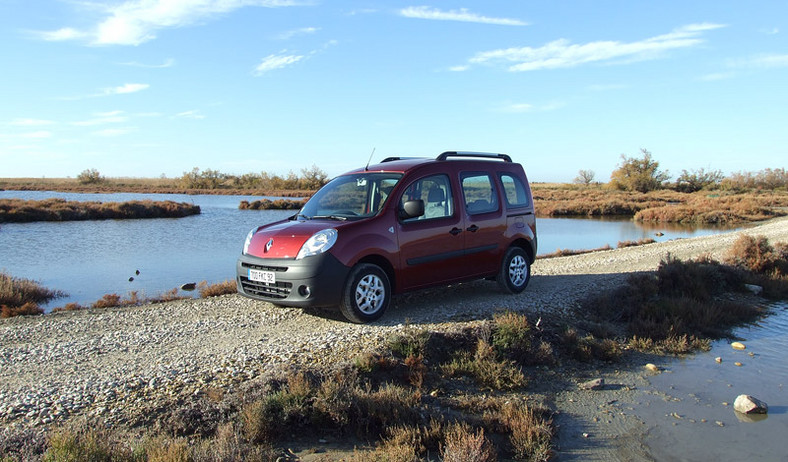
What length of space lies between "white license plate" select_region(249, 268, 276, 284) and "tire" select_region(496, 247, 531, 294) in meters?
3.94

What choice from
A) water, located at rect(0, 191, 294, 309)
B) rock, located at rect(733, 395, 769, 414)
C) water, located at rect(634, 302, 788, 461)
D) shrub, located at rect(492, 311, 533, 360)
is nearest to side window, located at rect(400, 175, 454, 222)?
shrub, located at rect(492, 311, 533, 360)

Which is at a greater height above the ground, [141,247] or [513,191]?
[513,191]

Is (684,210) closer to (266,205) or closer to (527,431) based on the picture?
(266,205)

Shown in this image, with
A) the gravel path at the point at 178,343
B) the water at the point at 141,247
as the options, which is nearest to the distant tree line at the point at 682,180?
the water at the point at 141,247

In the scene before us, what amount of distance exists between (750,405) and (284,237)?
5.81 metres

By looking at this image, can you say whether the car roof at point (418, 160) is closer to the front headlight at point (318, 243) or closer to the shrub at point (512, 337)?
the front headlight at point (318, 243)

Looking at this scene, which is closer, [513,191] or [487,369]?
[487,369]

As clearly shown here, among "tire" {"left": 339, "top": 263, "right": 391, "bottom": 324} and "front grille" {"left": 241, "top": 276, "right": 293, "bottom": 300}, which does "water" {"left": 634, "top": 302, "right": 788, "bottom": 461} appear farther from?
"front grille" {"left": 241, "top": 276, "right": 293, "bottom": 300}

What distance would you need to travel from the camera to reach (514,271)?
960cm

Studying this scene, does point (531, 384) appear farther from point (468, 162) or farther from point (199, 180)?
point (199, 180)

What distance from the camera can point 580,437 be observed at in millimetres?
5387

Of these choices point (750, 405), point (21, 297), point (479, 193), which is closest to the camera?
point (750, 405)

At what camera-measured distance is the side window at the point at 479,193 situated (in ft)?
28.6

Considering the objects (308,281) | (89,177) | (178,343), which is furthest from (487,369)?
(89,177)
